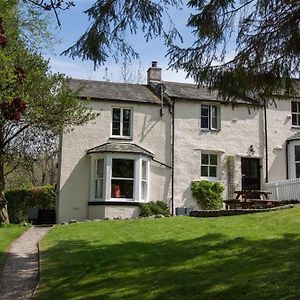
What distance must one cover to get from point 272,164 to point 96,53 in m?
19.5

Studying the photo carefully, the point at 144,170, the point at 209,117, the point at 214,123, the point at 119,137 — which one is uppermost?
the point at 209,117

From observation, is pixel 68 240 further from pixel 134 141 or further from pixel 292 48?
pixel 134 141

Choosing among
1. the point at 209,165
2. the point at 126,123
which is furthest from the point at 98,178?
the point at 209,165

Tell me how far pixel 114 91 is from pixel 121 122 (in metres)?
1.92

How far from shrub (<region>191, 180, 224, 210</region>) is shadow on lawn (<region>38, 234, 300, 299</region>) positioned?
11.3 metres

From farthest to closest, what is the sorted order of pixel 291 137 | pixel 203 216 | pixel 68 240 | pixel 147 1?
pixel 291 137 < pixel 203 216 < pixel 68 240 < pixel 147 1

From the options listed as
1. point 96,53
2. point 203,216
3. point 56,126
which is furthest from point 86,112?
point 96,53

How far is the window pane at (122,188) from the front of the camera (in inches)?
958

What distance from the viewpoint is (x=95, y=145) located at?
2506 centimetres

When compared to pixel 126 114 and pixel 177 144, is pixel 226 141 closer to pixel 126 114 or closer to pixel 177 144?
pixel 177 144

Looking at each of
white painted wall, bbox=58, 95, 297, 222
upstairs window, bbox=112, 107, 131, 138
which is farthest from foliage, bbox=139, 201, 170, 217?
upstairs window, bbox=112, 107, 131, 138

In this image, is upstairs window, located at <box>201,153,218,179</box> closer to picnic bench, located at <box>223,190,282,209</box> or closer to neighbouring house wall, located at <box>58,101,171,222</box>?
neighbouring house wall, located at <box>58,101,171,222</box>

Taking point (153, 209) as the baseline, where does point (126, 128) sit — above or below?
above

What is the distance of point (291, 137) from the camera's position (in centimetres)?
2759
